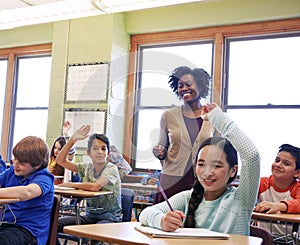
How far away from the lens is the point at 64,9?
14.3ft

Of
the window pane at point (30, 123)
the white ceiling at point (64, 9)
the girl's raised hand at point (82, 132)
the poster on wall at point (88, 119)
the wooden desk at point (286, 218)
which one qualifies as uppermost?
the white ceiling at point (64, 9)

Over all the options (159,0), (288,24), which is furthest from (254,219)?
(288,24)

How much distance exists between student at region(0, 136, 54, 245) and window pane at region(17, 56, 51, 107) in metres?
3.82

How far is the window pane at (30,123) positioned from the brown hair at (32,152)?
12.1 feet

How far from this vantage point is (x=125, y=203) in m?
2.89

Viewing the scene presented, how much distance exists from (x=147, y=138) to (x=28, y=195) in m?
1.14

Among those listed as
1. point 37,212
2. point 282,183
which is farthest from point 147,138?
point 282,183

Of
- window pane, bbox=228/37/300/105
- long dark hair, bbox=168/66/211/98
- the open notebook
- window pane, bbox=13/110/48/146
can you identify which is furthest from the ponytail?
window pane, bbox=13/110/48/146

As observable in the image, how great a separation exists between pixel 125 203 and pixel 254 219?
0.84 m

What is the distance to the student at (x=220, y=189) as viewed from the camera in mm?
1434

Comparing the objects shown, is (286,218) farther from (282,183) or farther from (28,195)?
(28,195)

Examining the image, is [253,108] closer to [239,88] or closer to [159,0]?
[239,88]

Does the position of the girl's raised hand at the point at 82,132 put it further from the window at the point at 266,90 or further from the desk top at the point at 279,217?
the window at the point at 266,90

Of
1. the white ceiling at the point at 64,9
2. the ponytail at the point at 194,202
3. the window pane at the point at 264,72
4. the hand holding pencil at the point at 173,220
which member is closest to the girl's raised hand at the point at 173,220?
the hand holding pencil at the point at 173,220
